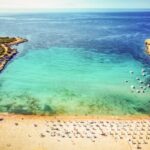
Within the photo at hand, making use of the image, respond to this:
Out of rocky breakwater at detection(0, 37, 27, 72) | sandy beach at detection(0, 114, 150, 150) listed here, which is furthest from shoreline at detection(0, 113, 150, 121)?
rocky breakwater at detection(0, 37, 27, 72)

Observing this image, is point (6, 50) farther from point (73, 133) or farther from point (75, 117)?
point (73, 133)

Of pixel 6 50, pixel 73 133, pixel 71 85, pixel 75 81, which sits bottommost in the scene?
pixel 73 133

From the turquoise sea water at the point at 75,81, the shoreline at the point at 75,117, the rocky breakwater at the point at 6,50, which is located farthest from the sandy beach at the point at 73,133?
the rocky breakwater at the point at 6,50

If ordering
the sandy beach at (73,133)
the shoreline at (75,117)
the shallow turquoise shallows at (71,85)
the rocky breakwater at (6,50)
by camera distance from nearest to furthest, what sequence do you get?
the sandy beach at (73,133), the shoreline at (75,117), the shallow turquoise shallows at (71,85), the rocky breakwater at (6,50)

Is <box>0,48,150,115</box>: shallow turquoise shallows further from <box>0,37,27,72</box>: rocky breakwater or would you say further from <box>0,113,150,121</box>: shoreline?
<box>0,37,27,72</box>: rocky breakwater

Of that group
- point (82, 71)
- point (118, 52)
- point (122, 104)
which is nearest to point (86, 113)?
point (122, 104)

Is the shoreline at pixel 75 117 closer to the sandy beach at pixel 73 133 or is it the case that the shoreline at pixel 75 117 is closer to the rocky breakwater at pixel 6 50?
the sandy beach at pixel 73 133

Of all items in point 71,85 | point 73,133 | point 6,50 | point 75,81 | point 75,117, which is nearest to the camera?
point 73,133

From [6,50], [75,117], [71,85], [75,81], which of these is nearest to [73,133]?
[75,117]

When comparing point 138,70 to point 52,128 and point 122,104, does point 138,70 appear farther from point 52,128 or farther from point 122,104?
point 52,128
